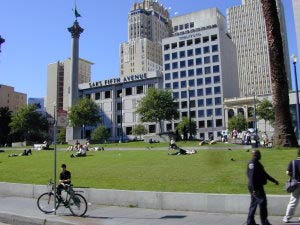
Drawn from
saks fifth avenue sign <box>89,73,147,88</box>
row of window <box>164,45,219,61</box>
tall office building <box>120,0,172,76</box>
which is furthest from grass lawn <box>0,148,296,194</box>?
tall office building <box>120,0,172,76</box>

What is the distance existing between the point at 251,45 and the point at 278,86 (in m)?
157

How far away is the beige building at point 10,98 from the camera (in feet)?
463

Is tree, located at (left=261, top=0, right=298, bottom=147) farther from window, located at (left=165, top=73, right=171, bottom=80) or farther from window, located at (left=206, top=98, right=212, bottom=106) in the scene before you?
window, located at (left=165, top=73, right=171, bottom=80)

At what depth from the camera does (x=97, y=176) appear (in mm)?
18375

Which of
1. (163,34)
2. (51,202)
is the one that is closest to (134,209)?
(51,202)

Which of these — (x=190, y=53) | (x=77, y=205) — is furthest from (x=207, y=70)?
(x=77, y=205)

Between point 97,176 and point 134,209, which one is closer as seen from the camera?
point 134,209

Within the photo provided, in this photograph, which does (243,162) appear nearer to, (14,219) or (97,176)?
(97,176)

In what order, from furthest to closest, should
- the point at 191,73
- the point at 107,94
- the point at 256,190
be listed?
the point at 107,94, the point at 191,73, the point at 256,190

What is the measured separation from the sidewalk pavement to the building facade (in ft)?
290

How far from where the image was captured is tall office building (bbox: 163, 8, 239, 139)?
4050 inches

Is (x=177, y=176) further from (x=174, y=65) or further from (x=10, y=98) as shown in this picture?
(x=10, y=98)

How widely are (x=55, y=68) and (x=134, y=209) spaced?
525 feet

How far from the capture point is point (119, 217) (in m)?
11.7
